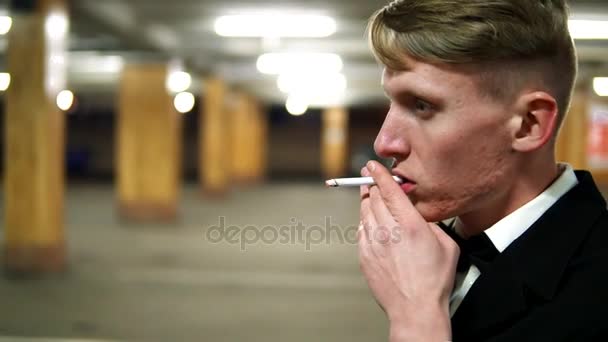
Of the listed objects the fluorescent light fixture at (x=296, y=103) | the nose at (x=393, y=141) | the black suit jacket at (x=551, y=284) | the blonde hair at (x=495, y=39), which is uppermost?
the blonde hair at (x=495, y=39)

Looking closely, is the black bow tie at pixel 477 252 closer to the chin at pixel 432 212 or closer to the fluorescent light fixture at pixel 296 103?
the chin at pixel 432 212

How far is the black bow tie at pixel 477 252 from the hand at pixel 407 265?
0.10 m

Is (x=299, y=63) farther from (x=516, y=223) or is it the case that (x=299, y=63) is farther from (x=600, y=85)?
(x=516, y=223)

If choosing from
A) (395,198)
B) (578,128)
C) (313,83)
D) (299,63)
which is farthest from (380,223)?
(313,83)

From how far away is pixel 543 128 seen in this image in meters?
1.07

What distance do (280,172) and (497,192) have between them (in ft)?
110

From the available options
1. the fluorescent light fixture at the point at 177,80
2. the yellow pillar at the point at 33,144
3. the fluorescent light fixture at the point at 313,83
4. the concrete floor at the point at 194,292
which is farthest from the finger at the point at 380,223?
the fluorescent light fixture at the point at 313,83

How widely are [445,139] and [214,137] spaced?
17.1m

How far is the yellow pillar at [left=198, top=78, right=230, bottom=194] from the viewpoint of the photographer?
17438 mm

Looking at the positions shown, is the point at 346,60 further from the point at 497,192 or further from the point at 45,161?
the point at 497,192

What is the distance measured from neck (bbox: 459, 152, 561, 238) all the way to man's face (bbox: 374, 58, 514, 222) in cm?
1

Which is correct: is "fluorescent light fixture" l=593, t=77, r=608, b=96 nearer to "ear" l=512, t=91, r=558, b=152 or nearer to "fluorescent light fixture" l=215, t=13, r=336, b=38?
"fluorescent light fixture" l=215, t=13, r=336, b=38

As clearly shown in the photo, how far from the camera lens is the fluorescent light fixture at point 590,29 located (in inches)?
344

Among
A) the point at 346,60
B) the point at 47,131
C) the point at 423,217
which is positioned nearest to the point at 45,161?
the point at 47,131
